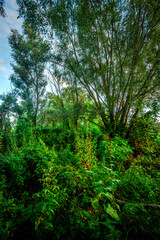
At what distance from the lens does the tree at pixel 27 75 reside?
32.1 ft

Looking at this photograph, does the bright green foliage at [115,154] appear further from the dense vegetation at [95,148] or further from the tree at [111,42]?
the tree at [111,42]

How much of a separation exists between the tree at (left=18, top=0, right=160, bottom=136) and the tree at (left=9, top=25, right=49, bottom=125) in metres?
7.37

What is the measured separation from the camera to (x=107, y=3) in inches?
109

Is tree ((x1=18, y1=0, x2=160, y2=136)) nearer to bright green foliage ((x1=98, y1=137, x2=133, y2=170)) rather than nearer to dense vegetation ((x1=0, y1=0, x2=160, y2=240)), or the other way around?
dense vegetation ((x1=0, y1=0, x2=160, y2=240))

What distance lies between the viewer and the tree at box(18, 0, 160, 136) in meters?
2.85

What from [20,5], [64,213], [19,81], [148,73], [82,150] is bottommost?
[64,213]

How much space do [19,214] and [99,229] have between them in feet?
3.23

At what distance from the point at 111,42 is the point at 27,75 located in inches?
424

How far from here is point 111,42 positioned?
12.0 feet

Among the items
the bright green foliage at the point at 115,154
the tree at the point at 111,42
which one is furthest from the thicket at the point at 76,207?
the tree at the point at 111,42

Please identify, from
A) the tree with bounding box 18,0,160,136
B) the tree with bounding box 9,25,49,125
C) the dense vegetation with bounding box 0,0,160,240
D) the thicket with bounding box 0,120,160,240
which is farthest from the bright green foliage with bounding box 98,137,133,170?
the tree with bounding box 9,25,49,125

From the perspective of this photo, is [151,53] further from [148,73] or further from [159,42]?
[148,73]

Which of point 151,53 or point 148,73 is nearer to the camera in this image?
point 151,53

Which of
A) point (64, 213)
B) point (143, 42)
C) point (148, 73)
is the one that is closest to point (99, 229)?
point (64, 213)
